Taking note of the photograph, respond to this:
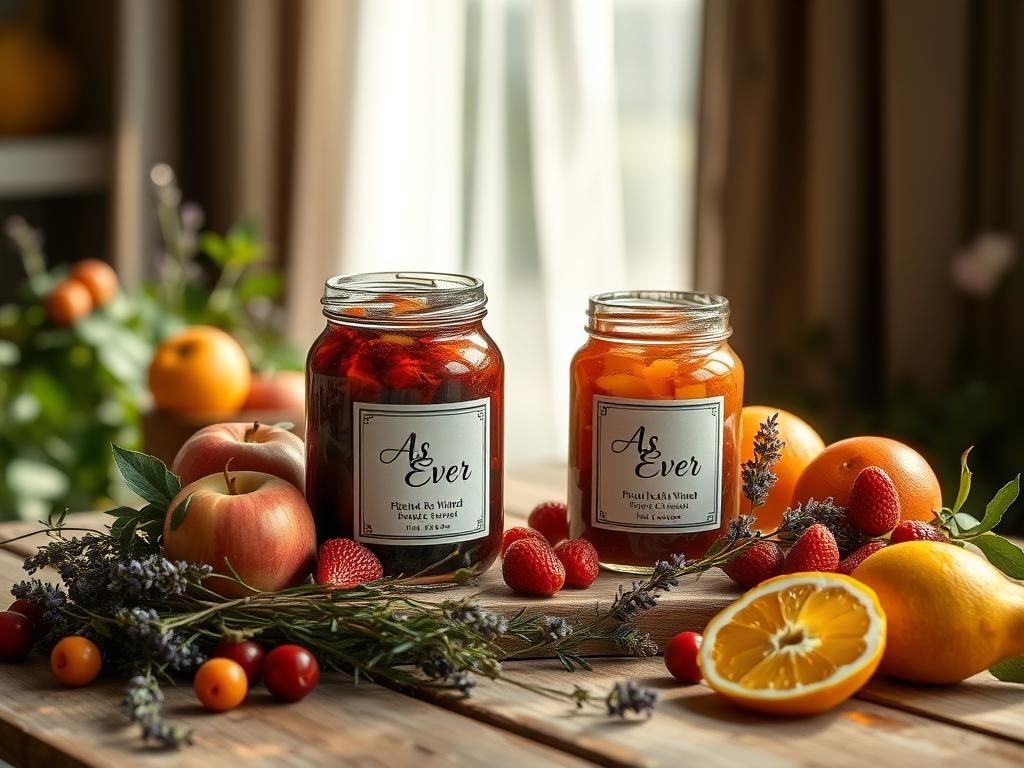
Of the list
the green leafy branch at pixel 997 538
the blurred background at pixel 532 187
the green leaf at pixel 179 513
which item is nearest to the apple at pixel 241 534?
the green leaf at pixel 179 513

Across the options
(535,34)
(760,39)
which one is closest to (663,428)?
(760,39)

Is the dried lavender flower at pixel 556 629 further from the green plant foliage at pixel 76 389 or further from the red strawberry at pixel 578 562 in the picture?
the green plant foliage at pixel 76 389

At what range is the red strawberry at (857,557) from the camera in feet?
3.25

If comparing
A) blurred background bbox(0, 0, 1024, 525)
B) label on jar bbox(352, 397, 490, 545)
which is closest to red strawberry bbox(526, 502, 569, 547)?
label on jar bbox(352, 397, 490, 545)

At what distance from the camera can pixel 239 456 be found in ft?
3.44

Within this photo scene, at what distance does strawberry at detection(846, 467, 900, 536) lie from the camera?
100 cm

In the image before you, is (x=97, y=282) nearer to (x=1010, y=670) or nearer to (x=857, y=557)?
(x=857, y=557)

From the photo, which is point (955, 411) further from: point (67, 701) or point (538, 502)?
point (67, 701)

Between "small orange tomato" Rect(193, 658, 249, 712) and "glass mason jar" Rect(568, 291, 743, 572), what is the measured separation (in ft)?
1.06

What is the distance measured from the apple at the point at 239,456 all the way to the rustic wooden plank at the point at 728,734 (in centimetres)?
24

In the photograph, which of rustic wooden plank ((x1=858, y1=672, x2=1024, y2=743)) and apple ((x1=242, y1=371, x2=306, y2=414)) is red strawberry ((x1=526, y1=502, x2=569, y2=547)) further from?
apple ((x1=242, y1=371, x2=306, y2=414))

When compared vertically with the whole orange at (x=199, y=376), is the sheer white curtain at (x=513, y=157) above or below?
above

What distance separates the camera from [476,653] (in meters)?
0.90

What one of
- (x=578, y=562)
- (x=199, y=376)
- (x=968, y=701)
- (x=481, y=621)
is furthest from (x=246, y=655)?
(x=199, y=376)
